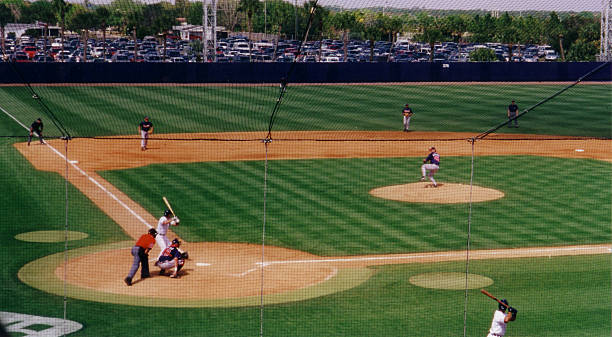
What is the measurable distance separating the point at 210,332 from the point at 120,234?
6779 mm

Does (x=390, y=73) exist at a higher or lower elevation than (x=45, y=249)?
higher

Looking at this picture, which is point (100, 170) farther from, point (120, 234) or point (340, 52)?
point (340, 52)

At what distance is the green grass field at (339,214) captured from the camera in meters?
13.8

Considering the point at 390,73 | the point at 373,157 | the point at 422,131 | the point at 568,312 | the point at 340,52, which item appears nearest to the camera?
the point at 568,312

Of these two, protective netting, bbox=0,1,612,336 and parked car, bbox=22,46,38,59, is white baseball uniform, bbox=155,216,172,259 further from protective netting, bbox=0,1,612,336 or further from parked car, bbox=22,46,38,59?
parked car, bbox=22,46,38,59

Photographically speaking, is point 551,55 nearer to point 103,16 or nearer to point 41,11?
point 103,16

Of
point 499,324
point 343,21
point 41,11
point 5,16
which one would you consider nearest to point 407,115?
point 343,21

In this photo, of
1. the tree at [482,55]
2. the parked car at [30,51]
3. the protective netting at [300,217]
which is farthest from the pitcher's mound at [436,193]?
the parked car at [30,51]

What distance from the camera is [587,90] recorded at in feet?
156

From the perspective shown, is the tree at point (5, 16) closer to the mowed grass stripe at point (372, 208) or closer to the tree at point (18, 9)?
the tree at point (18, 9)

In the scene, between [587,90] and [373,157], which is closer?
[373,157]

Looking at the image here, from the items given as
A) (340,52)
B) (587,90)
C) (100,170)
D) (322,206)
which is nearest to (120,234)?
(322,206)

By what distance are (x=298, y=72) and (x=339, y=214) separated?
22480 mm

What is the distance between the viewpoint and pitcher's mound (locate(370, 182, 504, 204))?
23359 mm
